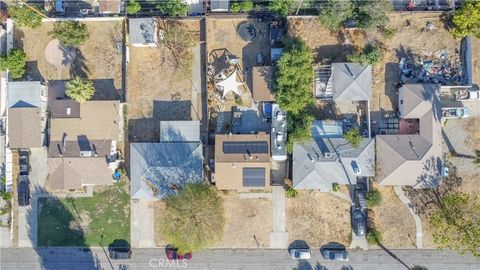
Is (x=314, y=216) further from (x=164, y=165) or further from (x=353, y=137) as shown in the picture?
(x=164, y=165)

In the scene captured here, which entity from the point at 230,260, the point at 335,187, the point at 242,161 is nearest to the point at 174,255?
the point at 230,260

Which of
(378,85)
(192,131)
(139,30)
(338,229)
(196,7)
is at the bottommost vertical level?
(338,229)

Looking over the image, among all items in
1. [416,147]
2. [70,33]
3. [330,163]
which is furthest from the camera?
[70,33]

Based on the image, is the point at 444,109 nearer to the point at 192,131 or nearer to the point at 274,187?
the point at 274,187

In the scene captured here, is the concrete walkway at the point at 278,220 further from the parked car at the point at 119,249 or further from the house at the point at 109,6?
the house at the point at 109,6

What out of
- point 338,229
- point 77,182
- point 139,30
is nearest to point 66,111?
point 77,182

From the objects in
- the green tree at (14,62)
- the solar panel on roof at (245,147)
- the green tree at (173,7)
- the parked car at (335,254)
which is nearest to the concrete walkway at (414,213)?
the parked car at (335,254)
